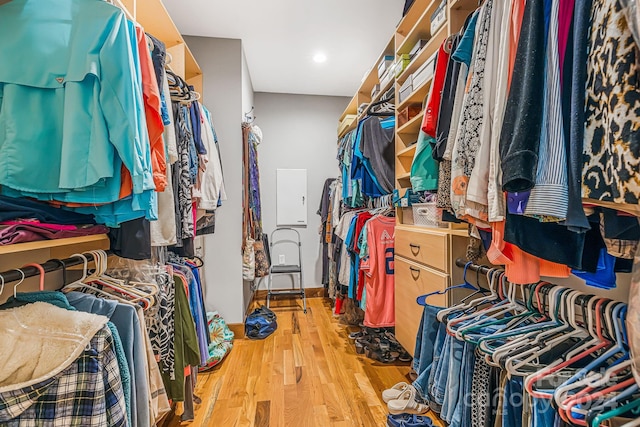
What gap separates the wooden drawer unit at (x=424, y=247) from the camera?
142cm

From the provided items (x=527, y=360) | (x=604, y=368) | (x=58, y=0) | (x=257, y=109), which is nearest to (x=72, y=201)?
(x=58, y=0)

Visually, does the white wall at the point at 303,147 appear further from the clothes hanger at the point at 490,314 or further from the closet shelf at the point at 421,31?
the clothes hanger at the point at 490,314

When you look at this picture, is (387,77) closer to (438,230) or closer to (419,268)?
(438,230)

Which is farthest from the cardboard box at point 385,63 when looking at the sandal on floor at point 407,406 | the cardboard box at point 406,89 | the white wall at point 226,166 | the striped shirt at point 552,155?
the sandal on floor at point 407,406

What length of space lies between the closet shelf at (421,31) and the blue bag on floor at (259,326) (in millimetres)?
2408

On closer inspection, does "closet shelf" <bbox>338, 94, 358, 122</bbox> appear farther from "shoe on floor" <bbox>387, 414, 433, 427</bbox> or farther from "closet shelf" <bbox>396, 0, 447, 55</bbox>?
"shoe on floor" <bbox>387, 414, 433, 427</bbox>

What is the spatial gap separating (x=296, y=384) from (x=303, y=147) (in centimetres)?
277

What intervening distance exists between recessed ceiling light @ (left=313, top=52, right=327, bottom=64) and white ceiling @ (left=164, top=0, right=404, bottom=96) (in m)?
0.04

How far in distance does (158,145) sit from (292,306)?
9.27 feet

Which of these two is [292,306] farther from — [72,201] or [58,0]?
[58,0]

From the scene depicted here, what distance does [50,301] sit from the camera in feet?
2.91

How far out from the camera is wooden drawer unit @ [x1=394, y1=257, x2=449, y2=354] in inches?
58.3

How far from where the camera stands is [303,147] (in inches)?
156

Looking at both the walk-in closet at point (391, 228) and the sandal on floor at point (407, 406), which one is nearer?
the walk-in closet at point (391, 228)
